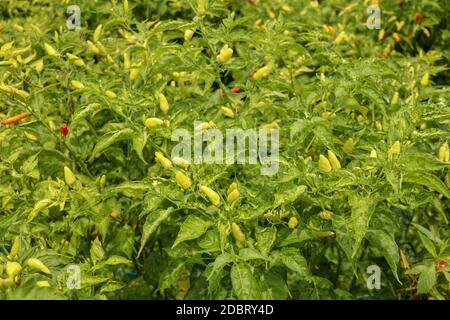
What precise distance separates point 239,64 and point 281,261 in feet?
2.85

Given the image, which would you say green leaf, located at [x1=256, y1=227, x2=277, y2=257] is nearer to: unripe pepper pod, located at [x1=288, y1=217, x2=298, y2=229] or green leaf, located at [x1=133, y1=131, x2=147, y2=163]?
unripe pepper pod, located at [x1=288, y1=217, x2=298, y2=229]

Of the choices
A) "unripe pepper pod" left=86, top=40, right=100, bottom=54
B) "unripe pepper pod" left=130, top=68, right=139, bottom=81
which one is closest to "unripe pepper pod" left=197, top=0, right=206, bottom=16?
"unripe pepper pod" left=130, top=68, right=139, bottom=81

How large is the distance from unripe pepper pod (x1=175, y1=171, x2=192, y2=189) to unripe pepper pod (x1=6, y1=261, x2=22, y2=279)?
563mm

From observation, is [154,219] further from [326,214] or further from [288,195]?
[326,214]

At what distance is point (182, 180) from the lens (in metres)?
2.06

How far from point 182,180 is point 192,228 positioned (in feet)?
0.53

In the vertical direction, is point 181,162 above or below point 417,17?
below

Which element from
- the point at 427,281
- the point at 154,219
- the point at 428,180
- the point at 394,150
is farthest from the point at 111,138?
the point at 427,281

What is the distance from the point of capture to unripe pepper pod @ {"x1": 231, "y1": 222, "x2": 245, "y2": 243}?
2035 mm

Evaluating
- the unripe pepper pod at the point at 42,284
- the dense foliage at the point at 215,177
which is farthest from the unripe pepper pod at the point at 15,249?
the unripe pepper pod at the point at 42,284

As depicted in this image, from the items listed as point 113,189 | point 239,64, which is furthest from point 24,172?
point 239,64

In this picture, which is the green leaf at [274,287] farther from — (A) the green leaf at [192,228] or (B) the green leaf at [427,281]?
(B) the green leaf at [427,281]

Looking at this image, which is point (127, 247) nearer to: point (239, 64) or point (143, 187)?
point (143, 187)
